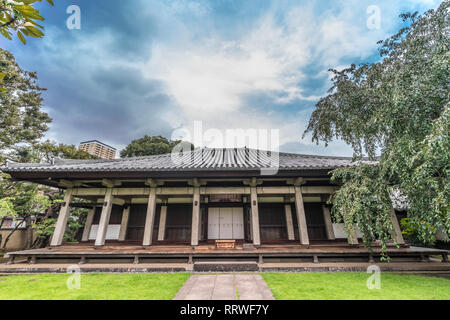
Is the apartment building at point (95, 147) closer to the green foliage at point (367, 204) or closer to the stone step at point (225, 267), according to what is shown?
the stone step at point (225, 267)

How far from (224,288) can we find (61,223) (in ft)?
25.6

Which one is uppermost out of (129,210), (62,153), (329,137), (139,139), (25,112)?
(139,139)

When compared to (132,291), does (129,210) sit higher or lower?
higher

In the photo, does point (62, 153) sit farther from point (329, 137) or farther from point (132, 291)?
point (329, 137)

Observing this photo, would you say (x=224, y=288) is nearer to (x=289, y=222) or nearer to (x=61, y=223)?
(x=289, y=222)

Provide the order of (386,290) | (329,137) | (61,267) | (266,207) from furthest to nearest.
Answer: (266,207) → (329,137) → (61,267) → (386,290)

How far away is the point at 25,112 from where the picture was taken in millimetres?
14383

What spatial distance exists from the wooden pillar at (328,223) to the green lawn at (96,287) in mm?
6987

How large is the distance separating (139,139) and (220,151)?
55.6 feet

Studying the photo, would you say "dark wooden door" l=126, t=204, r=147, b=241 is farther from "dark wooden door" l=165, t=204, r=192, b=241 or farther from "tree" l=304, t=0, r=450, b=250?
"tree" l=304, t=0, r=450, b=250

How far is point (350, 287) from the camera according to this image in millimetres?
4664

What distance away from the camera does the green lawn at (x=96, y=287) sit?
4.24m

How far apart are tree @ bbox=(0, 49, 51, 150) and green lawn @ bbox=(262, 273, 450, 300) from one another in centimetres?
1739
